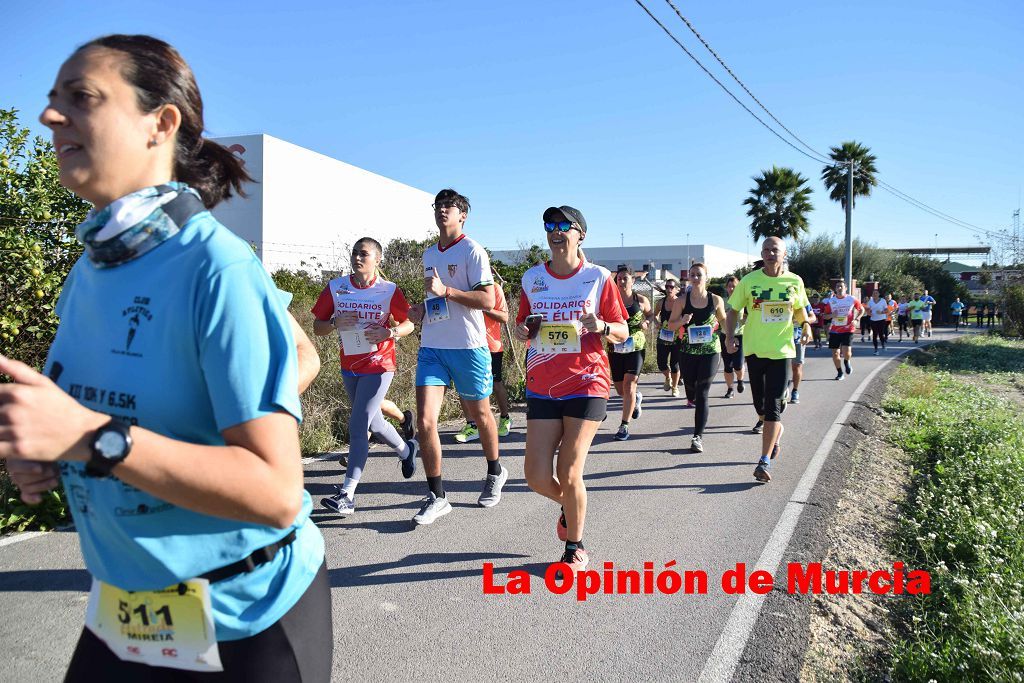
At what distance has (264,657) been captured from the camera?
148 cm

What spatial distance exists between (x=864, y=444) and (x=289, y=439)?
842 cm

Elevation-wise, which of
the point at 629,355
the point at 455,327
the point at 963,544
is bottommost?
the point at 963,544

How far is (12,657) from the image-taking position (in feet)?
10.9

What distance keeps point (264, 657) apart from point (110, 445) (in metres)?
0.60

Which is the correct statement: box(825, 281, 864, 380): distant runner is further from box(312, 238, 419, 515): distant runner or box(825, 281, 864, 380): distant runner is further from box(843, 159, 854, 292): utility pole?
box(843, 159, 854, 292): utility pole

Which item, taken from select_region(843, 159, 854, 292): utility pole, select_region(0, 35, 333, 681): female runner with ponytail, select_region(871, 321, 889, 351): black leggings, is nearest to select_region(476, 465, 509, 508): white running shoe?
select_region(0, 35, 333, 681): female runner with ponytail

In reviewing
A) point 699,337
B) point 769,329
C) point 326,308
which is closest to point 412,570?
point 326,308

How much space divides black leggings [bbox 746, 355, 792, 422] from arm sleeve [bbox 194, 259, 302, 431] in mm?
6066

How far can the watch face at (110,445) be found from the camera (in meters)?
1.14

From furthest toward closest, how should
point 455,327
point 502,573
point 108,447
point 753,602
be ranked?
point 455,327 < point 502,573 < point 753,602 < point 108,447

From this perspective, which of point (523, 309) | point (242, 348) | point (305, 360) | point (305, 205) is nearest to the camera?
point (242, 348)

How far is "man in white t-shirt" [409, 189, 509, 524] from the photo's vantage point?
5.40 meters

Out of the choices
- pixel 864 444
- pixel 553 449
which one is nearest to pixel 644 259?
pixel 864 444

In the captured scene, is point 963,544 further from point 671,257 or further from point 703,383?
point 671,257
